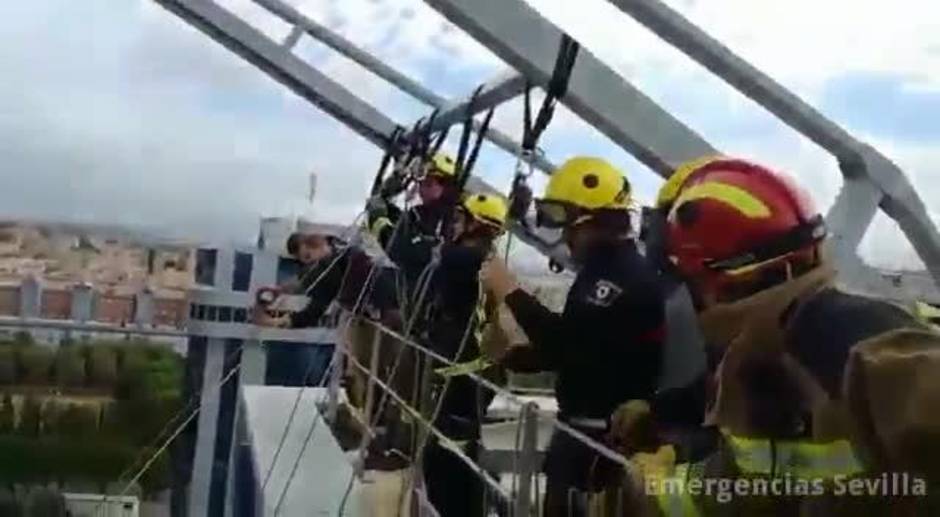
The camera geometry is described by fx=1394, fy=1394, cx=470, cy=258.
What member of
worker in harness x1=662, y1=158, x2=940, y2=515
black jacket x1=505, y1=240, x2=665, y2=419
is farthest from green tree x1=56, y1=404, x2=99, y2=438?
worker in harness x1=662, y1=158, x2=940, y2=515

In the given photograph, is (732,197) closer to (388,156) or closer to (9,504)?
(388,156)

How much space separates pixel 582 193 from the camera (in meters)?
2.38

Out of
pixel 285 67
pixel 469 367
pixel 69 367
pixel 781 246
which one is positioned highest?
pixel 285 67

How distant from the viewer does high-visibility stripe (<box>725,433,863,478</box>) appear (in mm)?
1143

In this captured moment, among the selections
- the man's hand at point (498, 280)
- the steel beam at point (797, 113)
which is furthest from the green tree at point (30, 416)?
the steel beam at point (797, 113)

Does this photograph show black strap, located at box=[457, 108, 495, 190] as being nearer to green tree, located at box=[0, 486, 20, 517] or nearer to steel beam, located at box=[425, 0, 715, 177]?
steel beam, located at box=[425, 0, 715, 177]

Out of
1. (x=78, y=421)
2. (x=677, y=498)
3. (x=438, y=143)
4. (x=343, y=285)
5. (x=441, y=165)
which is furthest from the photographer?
(x=78, y=421)

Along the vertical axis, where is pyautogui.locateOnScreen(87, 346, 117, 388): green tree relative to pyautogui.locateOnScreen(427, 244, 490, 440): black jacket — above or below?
below

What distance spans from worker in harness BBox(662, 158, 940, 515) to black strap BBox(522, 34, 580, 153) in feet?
4.59

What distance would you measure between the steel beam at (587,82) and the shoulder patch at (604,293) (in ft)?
2.47

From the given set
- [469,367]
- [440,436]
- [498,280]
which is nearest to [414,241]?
[469,367]

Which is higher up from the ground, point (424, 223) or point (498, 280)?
point (424, 223)

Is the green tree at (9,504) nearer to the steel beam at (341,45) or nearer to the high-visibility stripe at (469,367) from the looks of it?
the steel beam at (341,45)

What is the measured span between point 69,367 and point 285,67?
83.8 inches
